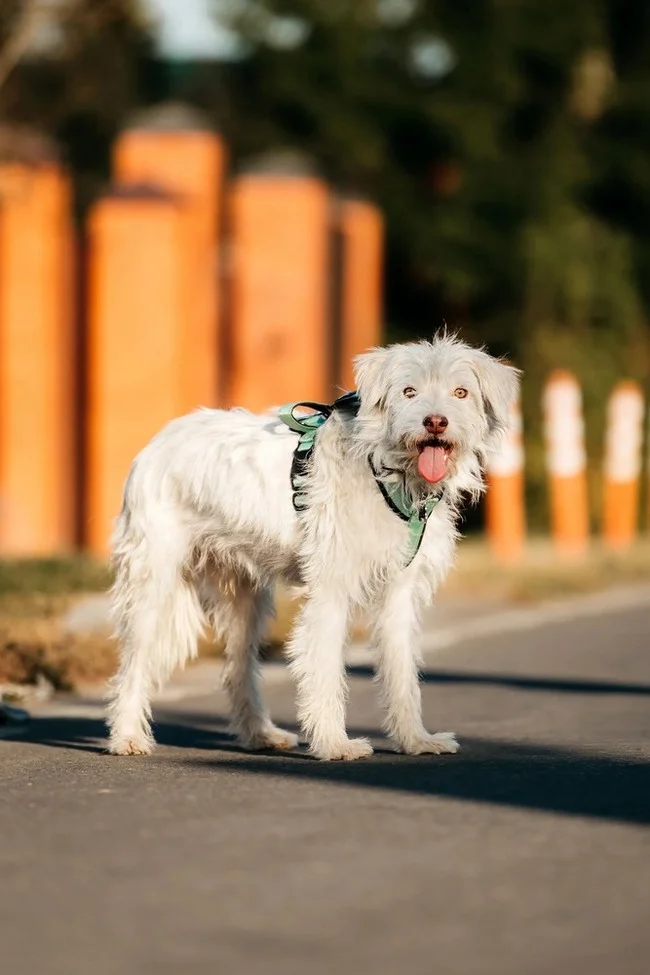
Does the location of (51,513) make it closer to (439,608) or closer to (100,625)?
(439,608)

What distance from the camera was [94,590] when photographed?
1422cm

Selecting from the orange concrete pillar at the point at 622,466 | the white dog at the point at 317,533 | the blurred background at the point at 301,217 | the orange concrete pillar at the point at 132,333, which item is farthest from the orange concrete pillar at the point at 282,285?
the white dog at the point at 317,533

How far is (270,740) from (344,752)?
2.12 ft

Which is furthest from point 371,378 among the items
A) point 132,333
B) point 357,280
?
point 357,280

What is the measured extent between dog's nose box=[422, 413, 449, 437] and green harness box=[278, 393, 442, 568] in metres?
0.32

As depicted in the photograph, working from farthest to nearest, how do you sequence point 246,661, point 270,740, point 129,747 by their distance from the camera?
point 246,661 → point 270,740 → point 129,747

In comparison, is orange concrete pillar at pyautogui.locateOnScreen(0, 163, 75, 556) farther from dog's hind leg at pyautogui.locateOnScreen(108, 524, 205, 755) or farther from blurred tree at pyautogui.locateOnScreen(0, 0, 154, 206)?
dog's hind leg at pyautogui.locateOnScreen(108, 524, 205, 755)

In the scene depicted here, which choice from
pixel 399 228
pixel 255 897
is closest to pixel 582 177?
pixel 399 228

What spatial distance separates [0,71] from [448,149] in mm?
10971

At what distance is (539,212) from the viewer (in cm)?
2688

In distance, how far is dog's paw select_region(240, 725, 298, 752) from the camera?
27.6ft

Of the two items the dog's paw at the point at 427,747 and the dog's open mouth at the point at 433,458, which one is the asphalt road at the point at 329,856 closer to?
the dog's paw at the point at 427,747

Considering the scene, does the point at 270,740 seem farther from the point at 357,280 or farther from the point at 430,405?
the point at 357,280

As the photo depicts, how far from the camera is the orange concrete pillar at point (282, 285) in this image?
815 inches
